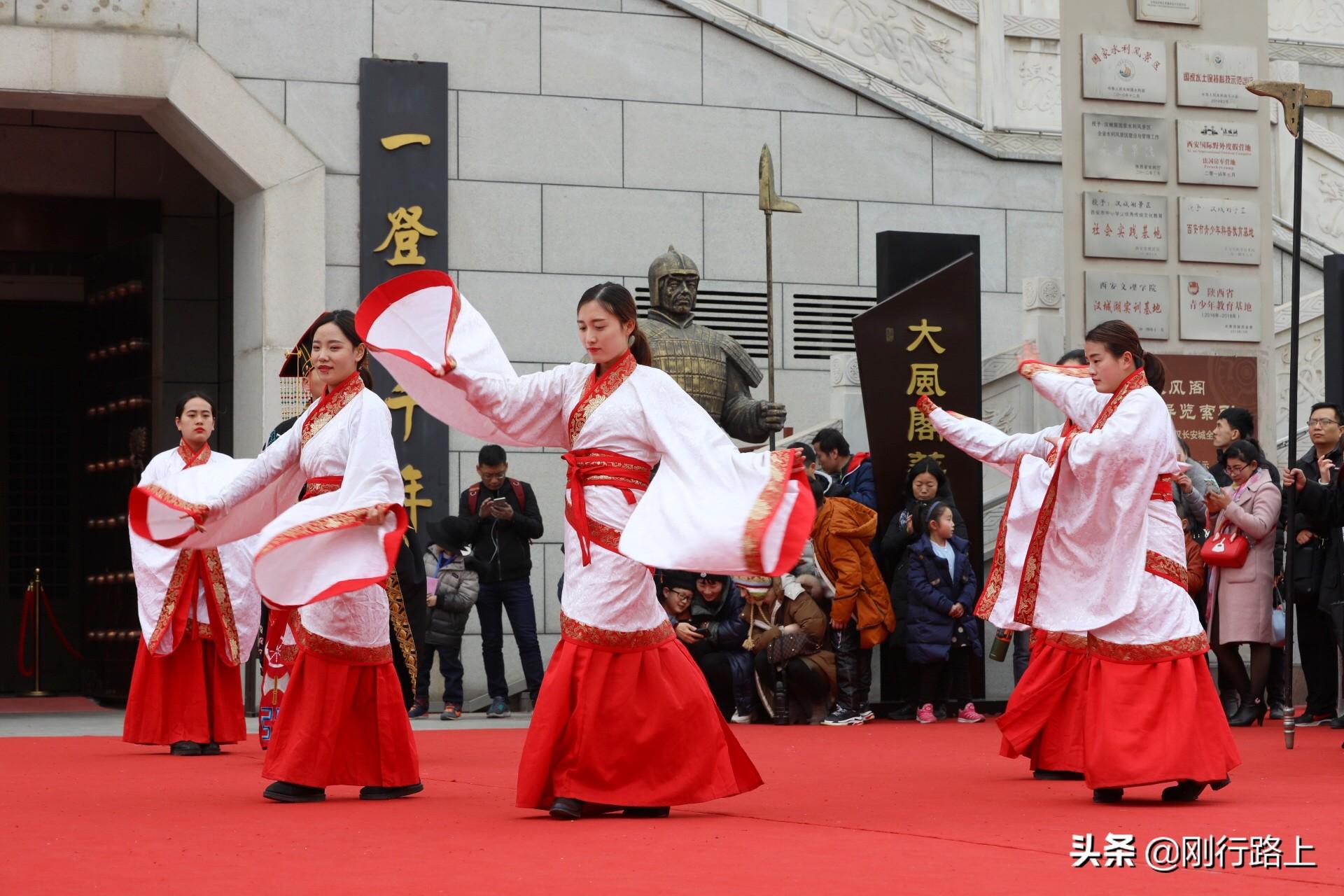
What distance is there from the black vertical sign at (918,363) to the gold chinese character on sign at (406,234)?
2.67 m

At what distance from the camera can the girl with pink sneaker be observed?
9.75 metres

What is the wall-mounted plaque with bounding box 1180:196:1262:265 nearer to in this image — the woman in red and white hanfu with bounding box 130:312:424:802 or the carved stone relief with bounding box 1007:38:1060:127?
the carved stone relief with bounding box 1007:38:1060:127

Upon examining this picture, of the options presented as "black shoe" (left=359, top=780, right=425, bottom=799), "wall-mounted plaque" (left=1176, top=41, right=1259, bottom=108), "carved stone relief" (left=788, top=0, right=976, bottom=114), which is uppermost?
"carved stone relief" (left=788, top=0, right=976, bottom=114)

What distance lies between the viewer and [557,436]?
229 inches

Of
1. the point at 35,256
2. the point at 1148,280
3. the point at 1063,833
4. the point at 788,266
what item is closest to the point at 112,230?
the point at 35,256

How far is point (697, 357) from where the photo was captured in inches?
373

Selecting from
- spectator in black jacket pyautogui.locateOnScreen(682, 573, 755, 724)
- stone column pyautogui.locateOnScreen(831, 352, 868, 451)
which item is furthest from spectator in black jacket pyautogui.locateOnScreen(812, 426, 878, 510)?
spectator in black jacket pyautogui.locateOnScreen(682, 573, 755, 724)

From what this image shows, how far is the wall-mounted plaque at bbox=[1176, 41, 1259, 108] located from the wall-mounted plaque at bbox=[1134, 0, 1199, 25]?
12 centimetres

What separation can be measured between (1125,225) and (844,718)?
2.97 metres

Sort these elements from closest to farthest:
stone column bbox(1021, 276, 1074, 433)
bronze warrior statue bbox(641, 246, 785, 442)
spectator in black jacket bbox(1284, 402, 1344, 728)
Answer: spectator in black jacket bbox(1284, 402, 1344, 728) → bronze warrior statue bbox(641, 246, 785, 442) → stone column bbox(1021, 276, 1074, 433)

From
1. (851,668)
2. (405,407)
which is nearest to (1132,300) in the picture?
(851,668)

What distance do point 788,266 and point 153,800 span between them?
21.9 feet

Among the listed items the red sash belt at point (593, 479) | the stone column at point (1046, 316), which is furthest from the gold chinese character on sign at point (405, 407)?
the red sash belt at point (593, 479)

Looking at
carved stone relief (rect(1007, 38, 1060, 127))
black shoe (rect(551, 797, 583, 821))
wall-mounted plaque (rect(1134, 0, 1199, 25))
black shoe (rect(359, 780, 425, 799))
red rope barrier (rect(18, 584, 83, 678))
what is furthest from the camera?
carved stone relief (rect(1007, 38, 1060, 127))
